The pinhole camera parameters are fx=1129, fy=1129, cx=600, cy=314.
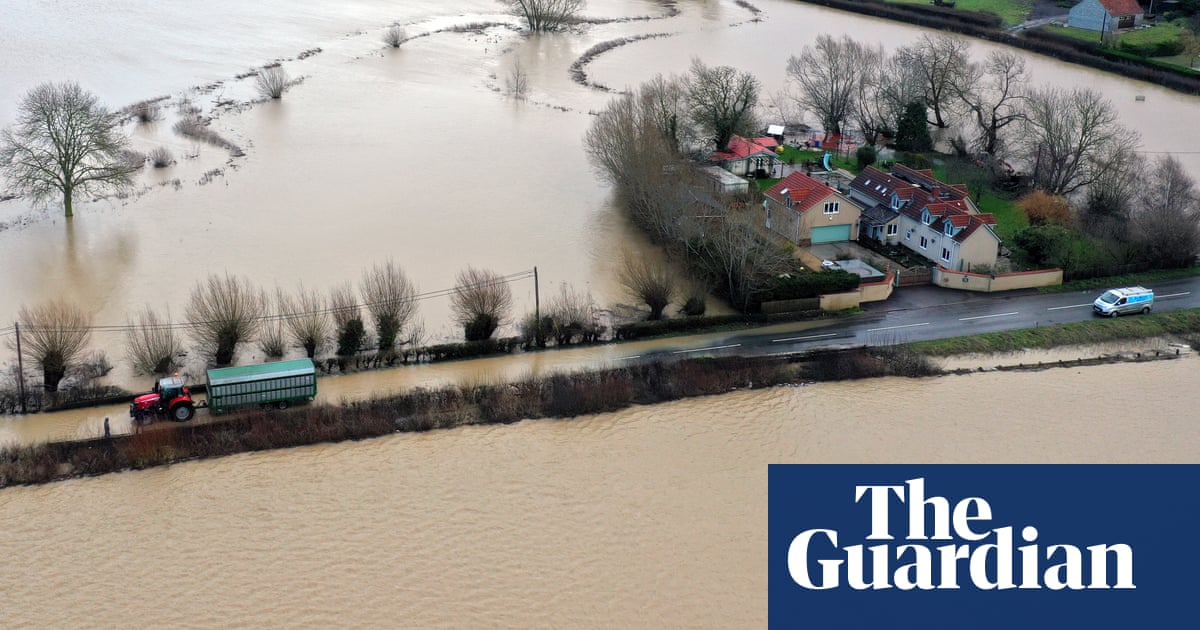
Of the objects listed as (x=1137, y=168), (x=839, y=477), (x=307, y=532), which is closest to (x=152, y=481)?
(x=307, y=532)

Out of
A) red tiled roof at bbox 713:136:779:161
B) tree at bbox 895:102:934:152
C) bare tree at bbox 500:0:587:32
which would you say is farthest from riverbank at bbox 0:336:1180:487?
bare tree at bbox 500:0:587:32

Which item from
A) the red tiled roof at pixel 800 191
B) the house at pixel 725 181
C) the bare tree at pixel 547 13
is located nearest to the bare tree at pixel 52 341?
the house at pixel 725 181

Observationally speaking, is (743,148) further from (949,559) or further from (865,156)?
(949,559)

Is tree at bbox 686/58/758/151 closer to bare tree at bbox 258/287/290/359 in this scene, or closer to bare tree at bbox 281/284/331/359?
bare tree at bbox 281/284/331/359

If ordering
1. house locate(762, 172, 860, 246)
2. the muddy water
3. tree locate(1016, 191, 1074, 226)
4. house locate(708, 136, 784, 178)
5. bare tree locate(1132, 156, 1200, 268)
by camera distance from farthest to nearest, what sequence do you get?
house locate(708, 136, 784, 178) → tree locate(1016, 191, 1074, 226) → house locate(762, 172, 860, 246) → bare tree locate(1132, 156, 1200, 268) → the muddy water

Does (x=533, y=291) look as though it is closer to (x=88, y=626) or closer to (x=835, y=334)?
(x=835, y=334)

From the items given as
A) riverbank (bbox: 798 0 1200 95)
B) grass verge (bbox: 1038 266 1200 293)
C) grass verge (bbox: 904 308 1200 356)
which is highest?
riverbank (bbox: 798 0 1200 95)

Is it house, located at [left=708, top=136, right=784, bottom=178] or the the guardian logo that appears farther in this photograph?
house, located at [left=708, top=136, right=784, bottom=178]

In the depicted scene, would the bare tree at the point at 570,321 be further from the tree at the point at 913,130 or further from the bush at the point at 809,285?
the tree at the point at 913,130
